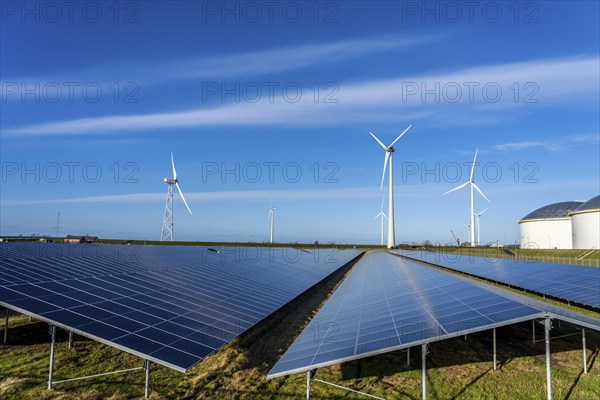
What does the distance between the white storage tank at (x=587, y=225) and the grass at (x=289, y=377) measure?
7845 cm

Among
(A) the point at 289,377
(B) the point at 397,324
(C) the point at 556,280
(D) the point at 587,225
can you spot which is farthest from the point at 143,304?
(D) the point at 587,225

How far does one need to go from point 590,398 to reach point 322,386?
8568mm

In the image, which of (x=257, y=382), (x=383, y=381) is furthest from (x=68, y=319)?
(x=383, y=381)

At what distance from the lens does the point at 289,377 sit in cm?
1380

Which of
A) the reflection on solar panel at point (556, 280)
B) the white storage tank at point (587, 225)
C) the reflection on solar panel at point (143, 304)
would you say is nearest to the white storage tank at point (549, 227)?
the white storage tank at point (587, 225)

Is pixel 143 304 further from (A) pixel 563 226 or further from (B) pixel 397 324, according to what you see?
(A) pixel 563 226

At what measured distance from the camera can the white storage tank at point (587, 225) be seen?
263ft

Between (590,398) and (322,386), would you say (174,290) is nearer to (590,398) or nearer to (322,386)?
(322,386)

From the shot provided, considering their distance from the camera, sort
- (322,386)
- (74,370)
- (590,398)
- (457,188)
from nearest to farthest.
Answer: (590,398) < (322,386) < (74,370) < (457,188)

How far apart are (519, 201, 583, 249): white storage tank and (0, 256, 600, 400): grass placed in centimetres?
9983

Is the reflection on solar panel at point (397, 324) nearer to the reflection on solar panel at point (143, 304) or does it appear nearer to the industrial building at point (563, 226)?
the reflection on solar panel at point (143, 304)

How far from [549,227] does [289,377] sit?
4503 inches

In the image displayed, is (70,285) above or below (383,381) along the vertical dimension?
above

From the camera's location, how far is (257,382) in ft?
43.1
